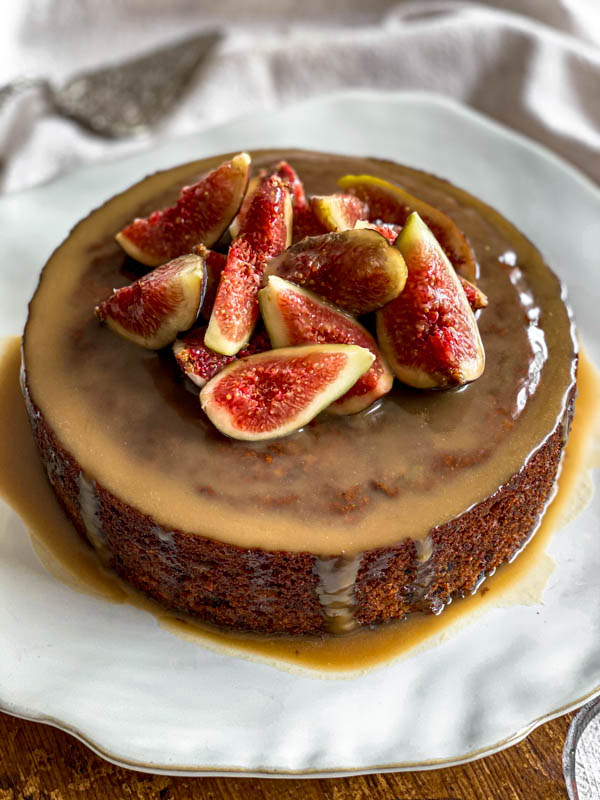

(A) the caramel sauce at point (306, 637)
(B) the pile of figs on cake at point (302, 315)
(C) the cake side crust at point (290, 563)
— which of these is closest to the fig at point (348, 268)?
(B) the pile of figs on cake at point (302, 315)

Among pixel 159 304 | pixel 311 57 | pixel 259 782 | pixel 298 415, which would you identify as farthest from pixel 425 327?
pixel 311 57

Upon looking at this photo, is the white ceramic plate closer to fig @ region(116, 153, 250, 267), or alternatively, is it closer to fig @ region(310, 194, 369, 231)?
fig @ region(116, 153, 250, 267)

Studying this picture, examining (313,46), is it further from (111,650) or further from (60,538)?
(111,650)

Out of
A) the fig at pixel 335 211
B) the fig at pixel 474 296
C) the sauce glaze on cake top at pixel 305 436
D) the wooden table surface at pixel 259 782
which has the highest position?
the fig at pixel 474 296

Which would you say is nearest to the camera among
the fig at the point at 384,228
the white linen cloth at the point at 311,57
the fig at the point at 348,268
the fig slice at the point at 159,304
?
the fig at the point at 348,268

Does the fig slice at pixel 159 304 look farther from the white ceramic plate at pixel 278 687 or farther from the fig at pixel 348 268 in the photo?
the white ceramic plate at pixel 278 687

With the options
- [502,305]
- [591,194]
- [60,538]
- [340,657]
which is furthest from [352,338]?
[591,194]

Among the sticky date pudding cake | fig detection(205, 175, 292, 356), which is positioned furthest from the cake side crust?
fig detection(205, 175, 292, 356)
